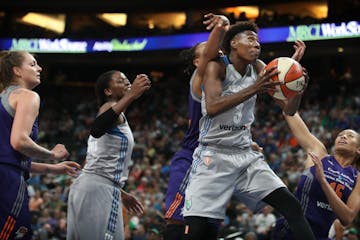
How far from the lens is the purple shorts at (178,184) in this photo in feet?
15.7

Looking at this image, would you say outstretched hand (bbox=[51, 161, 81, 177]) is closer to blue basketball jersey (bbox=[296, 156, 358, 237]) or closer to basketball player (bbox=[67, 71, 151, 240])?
basketball player (bbox=[67, 71, 151, 240])

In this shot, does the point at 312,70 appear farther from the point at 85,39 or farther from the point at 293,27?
the point at 85,39

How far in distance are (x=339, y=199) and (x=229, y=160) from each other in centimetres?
115

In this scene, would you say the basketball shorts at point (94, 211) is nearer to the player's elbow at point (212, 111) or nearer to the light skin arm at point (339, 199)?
the player's elbow at point (212, 111)

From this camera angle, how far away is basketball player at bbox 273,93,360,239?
470cm

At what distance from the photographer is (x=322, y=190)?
4.88 meters

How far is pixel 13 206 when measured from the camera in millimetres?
3615

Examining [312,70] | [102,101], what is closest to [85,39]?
[312,70]

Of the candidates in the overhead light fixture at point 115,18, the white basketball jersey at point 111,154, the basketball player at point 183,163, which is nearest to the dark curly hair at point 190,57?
the basketball player at point 183,163

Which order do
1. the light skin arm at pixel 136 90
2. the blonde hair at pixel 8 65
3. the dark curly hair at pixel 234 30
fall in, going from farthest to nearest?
the light skin arm at pixel 136 90 → the dark curly hair at pixel 234 30 → the blonde hair at pixel 8 65

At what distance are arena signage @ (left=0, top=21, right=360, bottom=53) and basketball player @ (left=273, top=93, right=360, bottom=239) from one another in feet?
44.2

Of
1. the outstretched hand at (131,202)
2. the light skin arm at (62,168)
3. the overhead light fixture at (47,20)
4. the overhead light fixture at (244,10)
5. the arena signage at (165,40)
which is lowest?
the outstretched hand at (131,202)

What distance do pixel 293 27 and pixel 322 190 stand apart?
14.9m

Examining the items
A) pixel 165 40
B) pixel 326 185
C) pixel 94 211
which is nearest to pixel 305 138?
pixel 326 185
